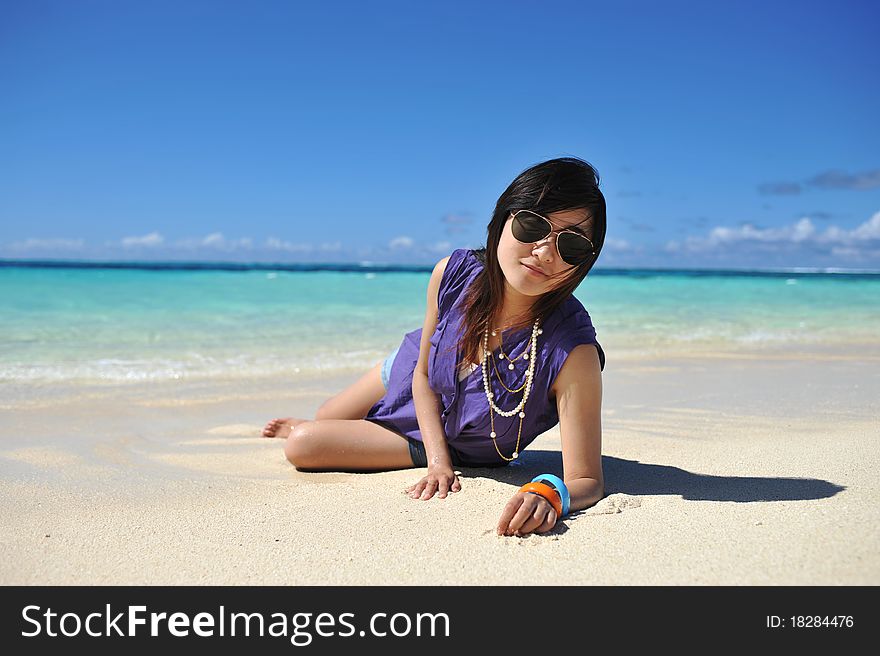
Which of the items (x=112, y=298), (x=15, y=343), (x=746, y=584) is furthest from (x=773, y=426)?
(x=112, y=298)

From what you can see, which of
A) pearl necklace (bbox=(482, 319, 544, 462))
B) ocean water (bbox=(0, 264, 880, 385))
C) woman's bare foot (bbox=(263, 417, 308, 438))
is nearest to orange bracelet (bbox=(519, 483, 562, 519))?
pearl necklace (bbox=(482, 319, 544, 462))

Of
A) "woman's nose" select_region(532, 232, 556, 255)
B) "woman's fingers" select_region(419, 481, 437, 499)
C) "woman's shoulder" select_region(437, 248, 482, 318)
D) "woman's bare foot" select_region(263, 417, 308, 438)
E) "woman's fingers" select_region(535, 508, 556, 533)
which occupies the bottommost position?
"woman's bare foot" select_region(263, 417, 308, 438)

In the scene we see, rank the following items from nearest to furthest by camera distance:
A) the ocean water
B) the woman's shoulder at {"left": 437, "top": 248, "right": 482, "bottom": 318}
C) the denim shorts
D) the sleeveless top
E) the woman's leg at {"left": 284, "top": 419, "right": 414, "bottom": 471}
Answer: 1. the sleeveless top
2. the woman's shoulder at {"left": 437, "top": 248, "right": 482, "bottom": 318}
3. the woman's leg at {"left": 284, "top": 419, "right": 414, "bottom": 471}
4. the denim shorts
5. the ocean water

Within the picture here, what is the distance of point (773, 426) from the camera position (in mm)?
4426

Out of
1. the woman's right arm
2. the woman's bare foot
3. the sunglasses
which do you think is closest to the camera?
the sunglasses

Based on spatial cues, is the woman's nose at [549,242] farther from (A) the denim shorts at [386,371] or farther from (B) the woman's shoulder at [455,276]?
(A) the denim shorts at [386,371]

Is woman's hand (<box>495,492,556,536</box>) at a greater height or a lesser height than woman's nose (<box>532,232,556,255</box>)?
lesser

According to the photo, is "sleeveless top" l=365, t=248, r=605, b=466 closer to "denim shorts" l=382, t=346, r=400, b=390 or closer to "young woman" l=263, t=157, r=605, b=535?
"young woman" l=263, t=157, r=605, b=535

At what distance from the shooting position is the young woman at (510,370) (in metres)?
2.70

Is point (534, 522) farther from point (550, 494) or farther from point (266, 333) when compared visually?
point (266, 333)

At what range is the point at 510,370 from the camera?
304cm

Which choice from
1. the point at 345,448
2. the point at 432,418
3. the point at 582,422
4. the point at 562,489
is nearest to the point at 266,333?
the point at 345,448

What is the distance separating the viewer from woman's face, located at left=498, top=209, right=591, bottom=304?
2695mm

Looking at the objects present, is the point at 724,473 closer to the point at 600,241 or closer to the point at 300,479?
the point at 600,241
